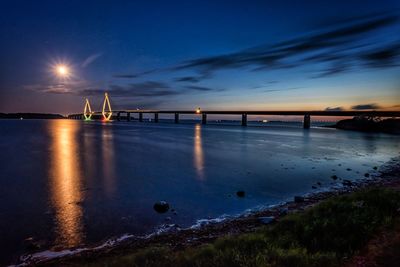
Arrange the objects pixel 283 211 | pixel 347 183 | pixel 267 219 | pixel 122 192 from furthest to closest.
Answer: pixel 347 183
pixel 122 192
pixel 283 211
pixel 267 219

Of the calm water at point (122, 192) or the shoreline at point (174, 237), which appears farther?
the calm water at point (122, 192)

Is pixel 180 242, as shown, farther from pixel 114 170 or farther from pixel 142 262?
pixel 114 170

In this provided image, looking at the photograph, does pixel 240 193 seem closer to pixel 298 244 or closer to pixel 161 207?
pixel 161 207

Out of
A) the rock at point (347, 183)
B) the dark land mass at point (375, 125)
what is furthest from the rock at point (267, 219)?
the dark land mass at point (375, 125)

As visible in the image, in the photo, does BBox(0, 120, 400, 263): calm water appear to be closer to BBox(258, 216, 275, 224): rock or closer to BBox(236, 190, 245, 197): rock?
BBox(236, 190, 245, 197): rock

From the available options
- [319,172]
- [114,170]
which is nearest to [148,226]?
[114,170]

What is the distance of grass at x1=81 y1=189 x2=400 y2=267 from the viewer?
558 cm

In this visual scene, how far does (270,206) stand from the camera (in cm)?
1221

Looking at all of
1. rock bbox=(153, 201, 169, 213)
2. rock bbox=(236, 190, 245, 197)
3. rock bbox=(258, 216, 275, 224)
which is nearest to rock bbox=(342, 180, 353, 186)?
rock bbox=(236, 190, 245, 197)

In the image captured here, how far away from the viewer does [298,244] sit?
6586 millimetres

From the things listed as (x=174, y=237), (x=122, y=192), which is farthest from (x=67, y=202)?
(x=174, y=237)

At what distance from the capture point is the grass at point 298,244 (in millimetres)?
5578

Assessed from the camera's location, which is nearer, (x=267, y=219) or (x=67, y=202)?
(x=267, y=219)

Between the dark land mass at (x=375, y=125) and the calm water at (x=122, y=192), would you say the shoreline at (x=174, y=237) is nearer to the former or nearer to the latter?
the calm water at (x=122, y=192)
